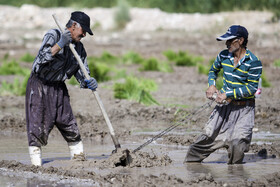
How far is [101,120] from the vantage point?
10.8 m

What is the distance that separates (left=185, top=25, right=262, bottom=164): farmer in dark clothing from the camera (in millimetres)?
6781

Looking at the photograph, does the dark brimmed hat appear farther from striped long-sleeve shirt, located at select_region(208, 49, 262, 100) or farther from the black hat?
the black hat

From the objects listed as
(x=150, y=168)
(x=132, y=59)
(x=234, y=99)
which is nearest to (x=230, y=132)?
(x=234, y=99)

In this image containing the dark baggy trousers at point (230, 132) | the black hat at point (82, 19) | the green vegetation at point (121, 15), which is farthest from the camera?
the green vegetation at point (121, 15)

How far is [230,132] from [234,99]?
15.8 inches

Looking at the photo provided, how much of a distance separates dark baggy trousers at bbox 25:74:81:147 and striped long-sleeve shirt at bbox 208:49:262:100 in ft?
6.20

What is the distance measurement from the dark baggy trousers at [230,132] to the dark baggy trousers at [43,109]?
1628 millimetres

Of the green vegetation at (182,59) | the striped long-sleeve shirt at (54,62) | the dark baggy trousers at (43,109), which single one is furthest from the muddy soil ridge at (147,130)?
the striped long-sleeve shirt at (54,62)

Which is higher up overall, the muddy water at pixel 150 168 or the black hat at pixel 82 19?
the black hat at pixel 82 19

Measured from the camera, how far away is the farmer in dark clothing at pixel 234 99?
6.78 m

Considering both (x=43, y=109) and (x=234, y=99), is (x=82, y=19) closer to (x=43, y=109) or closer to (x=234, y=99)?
(x=43, y=109)

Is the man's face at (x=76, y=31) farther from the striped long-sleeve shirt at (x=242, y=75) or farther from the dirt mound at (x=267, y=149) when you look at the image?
the dirt mound at (x=267, y=149)

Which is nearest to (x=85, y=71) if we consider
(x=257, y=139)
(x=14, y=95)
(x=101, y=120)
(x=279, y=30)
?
(x=257, y=139)

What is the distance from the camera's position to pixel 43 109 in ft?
22.7
